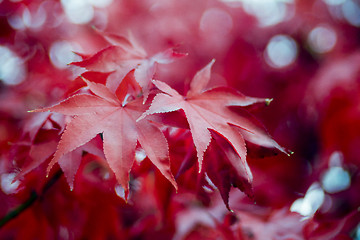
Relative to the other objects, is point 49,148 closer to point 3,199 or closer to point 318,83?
point 3,199

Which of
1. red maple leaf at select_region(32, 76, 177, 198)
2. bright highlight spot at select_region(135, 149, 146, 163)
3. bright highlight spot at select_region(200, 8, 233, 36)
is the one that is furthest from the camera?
bright highlight spot at select_region(200, 8, 233, 36)

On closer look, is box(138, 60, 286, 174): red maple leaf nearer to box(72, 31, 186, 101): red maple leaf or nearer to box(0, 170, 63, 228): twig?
box(72, 31, 186, 101): red maple leaf

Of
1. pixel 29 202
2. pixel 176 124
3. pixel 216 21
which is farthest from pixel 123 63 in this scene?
pixel 216 21

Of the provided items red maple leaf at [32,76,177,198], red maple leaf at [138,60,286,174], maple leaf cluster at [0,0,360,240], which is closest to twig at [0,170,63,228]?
maple leaf cluster at [0,0,360,240]

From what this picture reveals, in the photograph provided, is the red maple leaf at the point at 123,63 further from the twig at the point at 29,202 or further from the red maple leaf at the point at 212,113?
the twig at the point at 29,202

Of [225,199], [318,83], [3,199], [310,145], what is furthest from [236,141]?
[310,145]

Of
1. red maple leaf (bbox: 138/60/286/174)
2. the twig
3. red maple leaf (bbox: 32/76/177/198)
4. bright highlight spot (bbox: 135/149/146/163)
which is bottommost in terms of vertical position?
the twig

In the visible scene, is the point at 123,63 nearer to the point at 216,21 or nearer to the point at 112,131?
the point at 112,131
